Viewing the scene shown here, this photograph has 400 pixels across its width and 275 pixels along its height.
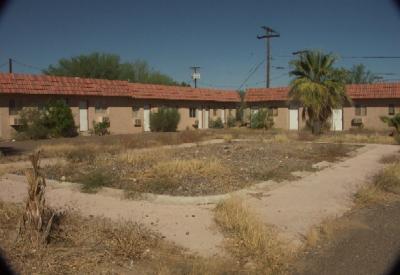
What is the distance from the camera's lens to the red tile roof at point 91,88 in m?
26.2

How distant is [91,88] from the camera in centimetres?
3062

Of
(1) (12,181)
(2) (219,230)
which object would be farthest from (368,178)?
(1) (12,181)

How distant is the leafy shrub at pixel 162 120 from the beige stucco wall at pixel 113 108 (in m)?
1.01

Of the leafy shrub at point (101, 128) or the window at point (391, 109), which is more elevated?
the window at point (391, 109)

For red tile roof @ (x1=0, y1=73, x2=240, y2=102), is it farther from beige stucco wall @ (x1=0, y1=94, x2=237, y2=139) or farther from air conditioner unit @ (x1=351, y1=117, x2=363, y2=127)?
air conditioner unit @ (x1=351, y1=117, x2=363, y2=127)

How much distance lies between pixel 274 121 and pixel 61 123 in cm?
2025

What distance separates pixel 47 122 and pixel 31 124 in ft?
3.40

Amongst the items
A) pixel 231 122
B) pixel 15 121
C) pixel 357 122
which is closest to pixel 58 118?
pixel 15 121

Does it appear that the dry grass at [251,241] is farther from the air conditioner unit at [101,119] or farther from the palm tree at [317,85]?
the air conditioner unit at [101,119]

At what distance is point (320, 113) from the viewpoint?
94.3 feet

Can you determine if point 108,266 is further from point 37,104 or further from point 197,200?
point 37,104

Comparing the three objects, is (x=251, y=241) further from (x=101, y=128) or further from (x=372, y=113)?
(x=372, y=113)

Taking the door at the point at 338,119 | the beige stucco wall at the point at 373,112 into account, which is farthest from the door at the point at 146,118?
the beige stucco wall at the point at 373,112

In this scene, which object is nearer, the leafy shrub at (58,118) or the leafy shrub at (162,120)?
the leafy shrub at (58,118)
